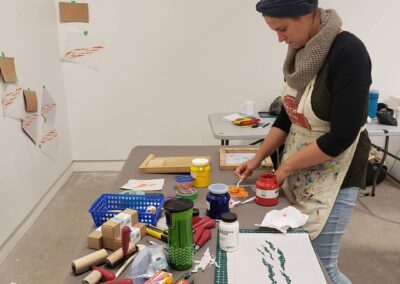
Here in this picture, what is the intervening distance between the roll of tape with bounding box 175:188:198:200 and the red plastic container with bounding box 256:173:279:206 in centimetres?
24

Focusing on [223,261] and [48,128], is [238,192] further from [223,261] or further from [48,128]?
[48,128]

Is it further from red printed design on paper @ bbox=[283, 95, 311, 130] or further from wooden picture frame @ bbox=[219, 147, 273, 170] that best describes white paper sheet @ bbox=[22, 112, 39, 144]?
red printed design on paper @ bbox=[283, 95, 311, 130]

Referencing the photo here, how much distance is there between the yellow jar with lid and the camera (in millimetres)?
1507

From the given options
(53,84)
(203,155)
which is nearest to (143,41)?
(53,84)

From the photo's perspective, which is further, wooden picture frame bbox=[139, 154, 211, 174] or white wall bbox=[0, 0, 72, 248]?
white wall bbox=[0, 0, 72, 248]

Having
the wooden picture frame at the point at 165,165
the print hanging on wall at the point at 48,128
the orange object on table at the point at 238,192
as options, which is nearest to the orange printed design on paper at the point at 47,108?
the print hanging on wall at the point at 48,128

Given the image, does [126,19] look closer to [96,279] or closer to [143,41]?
[143,41]

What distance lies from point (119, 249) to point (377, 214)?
2458mm

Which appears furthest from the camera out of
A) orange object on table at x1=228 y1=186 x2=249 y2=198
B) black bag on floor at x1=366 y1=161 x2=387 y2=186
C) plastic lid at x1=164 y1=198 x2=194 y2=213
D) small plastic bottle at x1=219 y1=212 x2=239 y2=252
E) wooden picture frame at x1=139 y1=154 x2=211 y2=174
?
black bag on floor at x1=366 y1=161 x2=387 y2=186

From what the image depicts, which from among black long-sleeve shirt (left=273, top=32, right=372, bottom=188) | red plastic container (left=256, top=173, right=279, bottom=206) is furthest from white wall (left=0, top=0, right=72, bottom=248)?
black long-sleeve shirt (left=273, top=32, right=372, bottom=188)

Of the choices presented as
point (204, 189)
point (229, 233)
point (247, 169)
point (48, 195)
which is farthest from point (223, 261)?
point (48, 195)

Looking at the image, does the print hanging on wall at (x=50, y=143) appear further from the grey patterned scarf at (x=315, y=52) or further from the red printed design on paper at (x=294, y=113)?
the grey patterned scarf at (x=315, y=52)

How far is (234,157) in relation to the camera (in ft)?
6.11

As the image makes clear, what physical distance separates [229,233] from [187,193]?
36 centimetres
